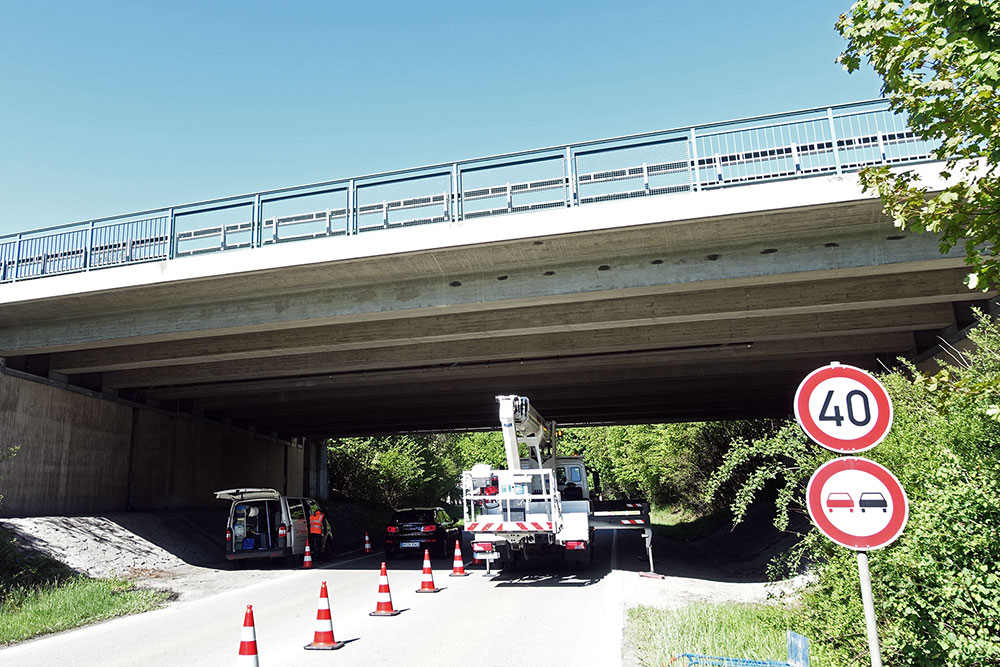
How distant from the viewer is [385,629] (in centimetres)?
923

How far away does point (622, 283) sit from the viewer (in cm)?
1320

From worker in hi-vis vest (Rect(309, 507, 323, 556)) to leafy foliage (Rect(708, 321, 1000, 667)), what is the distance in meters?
16.0

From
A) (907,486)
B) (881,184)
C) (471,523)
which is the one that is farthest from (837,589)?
(471,523)

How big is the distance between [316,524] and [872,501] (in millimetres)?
19054

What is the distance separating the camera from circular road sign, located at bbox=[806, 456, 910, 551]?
434 cm

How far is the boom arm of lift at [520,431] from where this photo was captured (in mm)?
13914

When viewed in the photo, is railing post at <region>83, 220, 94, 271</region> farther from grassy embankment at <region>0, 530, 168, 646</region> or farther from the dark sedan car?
the dark sedan car

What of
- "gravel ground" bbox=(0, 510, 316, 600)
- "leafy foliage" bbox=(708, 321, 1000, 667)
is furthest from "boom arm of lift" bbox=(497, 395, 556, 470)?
"leafy foliage" bbox=(708, 321, 1000, 667)

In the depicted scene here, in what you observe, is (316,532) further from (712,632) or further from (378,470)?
(378,470)

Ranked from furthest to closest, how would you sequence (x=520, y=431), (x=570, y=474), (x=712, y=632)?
(x=570, y=474), (x=520, y=431), (x=712, y=632)

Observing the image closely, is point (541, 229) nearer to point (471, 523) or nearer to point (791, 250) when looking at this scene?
point (791, 250)

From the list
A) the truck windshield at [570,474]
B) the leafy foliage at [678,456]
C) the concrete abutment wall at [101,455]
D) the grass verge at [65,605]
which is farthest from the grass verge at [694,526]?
the grass verge at [65,605]

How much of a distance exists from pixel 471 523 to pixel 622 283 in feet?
19.3

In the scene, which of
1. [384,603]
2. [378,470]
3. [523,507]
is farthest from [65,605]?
[378,470]
